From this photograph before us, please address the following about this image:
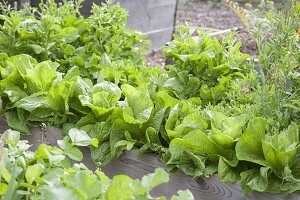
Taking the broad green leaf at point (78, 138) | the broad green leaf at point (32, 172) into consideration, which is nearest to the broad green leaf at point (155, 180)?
the broad green leaf at point (32, 172)

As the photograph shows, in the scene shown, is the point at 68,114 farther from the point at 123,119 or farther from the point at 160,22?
the point at 160,22

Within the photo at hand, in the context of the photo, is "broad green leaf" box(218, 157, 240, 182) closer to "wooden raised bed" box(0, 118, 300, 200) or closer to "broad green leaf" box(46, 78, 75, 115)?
"wooden raised bed" box(0, 118, 300, 200)

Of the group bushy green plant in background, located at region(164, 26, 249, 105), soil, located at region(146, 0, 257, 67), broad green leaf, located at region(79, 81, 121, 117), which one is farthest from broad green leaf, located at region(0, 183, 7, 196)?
soil, located at region(146, 0, 257, 67)

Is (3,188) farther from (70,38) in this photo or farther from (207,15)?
(207,15)

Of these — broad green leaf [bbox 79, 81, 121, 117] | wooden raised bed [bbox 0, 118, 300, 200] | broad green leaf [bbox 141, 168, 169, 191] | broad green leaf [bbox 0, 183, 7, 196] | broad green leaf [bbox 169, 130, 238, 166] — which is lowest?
wooden raised bed [bbox 0, 118, 300, 200]

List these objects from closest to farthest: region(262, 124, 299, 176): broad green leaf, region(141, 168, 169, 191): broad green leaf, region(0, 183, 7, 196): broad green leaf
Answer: region(141, 168, 169, 191): broad green leaf
region(0, 183, 7, 196): broad green leaf
region(262, 124, 299, 176): broad green leaf

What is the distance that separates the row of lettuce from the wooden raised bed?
42mm

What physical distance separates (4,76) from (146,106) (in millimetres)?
789

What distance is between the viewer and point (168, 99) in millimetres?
2465

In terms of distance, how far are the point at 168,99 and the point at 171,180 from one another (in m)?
0.36

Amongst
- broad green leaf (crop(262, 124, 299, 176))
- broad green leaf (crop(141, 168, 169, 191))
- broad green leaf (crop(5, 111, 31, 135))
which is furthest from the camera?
broad green leaf (crop(5, 111, 31, 135))

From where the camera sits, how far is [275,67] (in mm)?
2453

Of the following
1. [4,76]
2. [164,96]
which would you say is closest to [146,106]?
[164,96]

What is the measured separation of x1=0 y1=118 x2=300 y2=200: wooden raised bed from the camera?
2.18 m
